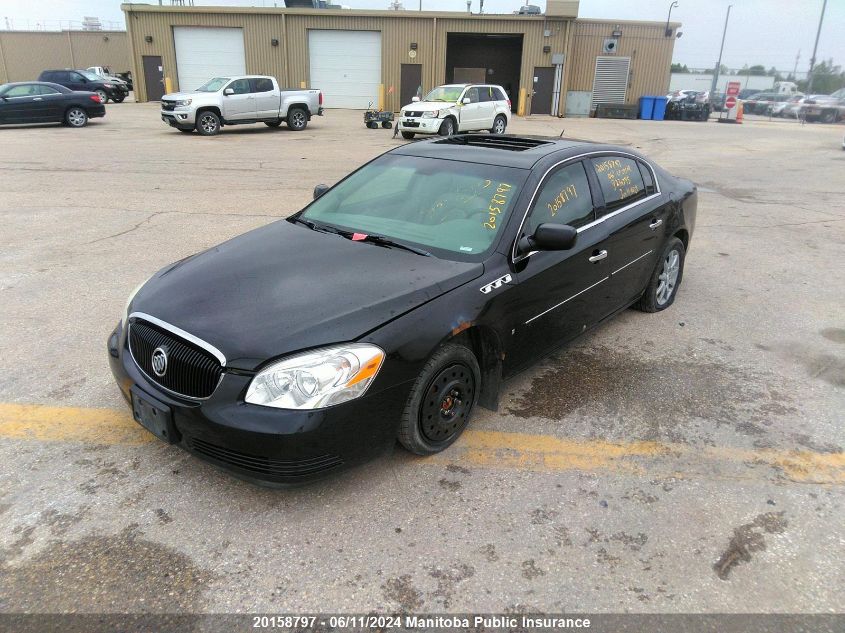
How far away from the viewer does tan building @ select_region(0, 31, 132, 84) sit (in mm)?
49500

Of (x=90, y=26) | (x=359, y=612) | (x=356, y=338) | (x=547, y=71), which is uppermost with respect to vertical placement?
(x=90, y=26)

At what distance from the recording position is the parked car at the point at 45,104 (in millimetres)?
18953

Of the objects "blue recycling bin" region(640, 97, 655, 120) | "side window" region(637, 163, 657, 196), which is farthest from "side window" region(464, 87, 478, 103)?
"blue recycling bin" region(640, 97, 655, 120)

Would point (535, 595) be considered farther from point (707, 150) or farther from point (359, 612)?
point (707, 150)

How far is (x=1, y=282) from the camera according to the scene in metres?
5.71

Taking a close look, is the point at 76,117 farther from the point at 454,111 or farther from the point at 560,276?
the point at 560,276

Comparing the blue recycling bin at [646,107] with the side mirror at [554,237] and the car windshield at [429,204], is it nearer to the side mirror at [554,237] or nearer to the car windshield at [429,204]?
the car windshield at [429,204]

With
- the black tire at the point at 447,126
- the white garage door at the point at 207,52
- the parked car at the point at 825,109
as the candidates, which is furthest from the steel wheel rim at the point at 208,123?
the parked car at the point at 825,109

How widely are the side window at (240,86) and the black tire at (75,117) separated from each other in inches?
213

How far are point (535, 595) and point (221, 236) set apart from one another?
20.5 feet

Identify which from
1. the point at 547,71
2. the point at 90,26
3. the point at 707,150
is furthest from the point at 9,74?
the point at 707,150

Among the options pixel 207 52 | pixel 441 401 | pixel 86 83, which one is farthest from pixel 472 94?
pixel 86 83

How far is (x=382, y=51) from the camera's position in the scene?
32.5 meters

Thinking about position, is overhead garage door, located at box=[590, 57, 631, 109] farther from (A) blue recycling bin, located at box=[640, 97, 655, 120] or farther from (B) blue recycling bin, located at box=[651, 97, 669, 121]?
(B) blue recycling bin, located at box=[651, 97, 669, 121]
